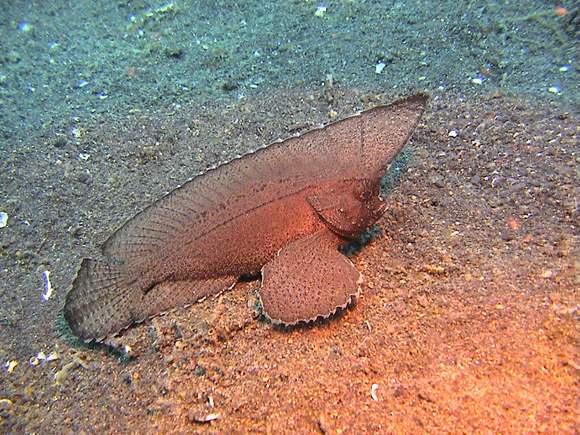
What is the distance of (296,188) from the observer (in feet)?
10.6

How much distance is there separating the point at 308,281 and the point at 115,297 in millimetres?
1404

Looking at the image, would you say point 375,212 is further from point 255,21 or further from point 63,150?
point 255,21

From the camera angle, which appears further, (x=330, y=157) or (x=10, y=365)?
(x=330, y=157)

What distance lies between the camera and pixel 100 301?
9.77 feet

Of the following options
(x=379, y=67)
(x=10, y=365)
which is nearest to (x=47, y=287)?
(x=10, y=365)

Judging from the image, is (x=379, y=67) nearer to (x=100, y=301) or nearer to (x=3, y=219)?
(x=100, y=301)

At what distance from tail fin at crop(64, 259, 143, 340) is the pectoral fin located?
3.23 ft

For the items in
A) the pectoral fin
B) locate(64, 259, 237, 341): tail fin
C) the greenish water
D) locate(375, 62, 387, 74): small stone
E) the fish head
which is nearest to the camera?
the pectoral fin

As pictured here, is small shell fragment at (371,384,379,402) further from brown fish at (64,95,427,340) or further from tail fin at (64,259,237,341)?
tail fin at (64,259,237,341)

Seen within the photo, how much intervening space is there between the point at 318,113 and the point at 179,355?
9.17ft

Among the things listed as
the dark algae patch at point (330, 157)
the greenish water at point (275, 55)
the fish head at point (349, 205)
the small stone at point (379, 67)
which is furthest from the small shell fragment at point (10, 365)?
the small stone at point (379, 67)

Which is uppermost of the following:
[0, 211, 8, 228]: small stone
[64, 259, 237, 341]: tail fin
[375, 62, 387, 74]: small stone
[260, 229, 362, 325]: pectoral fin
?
[0, 211, 8, 228]: small stone

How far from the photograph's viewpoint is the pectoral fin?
280 centimetres

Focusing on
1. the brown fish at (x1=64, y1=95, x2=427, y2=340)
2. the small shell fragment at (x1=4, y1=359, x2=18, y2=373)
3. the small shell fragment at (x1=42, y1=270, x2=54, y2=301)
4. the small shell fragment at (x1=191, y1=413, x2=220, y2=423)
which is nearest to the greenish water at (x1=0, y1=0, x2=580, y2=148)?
the brown fish at (x1=64, y1=95, x2=427, y2=340)
